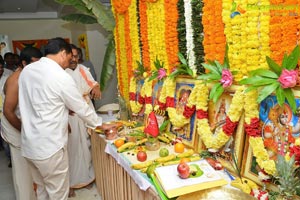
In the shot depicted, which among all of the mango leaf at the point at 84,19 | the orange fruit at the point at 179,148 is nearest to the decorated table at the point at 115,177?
the orange fruit at the point at 179,148

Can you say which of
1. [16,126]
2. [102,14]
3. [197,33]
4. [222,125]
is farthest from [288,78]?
[102,14]

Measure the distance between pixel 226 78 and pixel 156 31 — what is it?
1131 millimetres

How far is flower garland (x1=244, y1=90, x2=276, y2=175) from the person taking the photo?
1370mm

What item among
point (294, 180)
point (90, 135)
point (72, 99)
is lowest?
point (90, 135)

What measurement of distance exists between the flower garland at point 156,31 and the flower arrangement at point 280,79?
3.78ft

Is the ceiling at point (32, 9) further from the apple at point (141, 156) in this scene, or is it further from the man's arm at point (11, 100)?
the apple at point (141, 156)

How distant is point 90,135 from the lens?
3.11 metres

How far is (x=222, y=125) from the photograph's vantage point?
1.70 meters

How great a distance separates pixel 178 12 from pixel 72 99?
107 cm

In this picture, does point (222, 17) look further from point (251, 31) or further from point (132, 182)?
point (132, 182)

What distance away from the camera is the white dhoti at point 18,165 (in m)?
2.42

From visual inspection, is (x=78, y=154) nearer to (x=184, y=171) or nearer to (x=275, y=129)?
(x=184, y=171)

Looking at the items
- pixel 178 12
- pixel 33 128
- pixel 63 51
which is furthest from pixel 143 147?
pixel 178 12

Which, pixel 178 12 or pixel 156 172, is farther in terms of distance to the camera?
pixel 178 12
